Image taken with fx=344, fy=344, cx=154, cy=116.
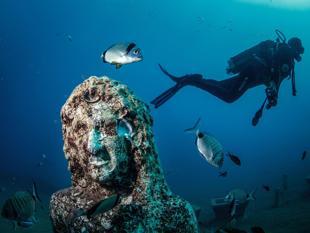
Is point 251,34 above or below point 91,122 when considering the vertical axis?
above

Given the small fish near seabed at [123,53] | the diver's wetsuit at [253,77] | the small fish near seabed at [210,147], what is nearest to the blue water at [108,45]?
the diver's wetsuit at [253,77]

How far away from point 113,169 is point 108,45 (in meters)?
38.9

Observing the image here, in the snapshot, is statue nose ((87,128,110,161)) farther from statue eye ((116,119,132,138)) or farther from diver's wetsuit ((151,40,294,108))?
diver's wetsuit ((151,40,294,108))

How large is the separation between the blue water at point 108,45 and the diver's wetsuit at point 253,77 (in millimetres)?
18246

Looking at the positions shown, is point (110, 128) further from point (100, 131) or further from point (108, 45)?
point (108, 45)

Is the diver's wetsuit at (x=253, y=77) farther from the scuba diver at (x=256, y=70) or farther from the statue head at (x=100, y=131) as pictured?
the statue head at (x=100, y=131)

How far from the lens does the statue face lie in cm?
382

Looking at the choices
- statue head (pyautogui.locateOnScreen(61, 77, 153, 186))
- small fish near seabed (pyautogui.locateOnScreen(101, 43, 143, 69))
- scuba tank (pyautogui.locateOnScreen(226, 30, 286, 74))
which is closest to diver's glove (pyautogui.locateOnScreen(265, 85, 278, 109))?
scuba tank (pyautogui.locateOnScreen(226, 30, 286, 74))

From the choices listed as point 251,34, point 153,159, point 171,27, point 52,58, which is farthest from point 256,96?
point 153,159

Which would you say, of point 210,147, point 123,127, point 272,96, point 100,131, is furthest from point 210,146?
point 272,96

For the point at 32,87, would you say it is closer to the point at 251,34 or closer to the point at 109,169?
the point at 251,34

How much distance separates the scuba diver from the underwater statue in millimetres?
4778

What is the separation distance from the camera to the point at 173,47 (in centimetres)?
9131

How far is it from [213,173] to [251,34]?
52.4 m
